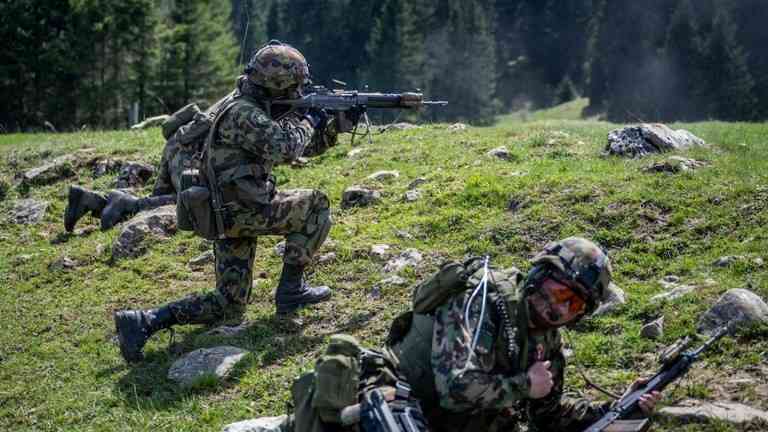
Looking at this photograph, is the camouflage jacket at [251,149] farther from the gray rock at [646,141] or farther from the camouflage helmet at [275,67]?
the gray rock at [646,141]

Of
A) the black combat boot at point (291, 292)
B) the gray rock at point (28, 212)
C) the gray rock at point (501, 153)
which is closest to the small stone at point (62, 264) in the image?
the gray rock at point (28, 212)

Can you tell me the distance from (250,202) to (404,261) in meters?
1.98

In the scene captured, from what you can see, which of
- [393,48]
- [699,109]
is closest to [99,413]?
[699,109]

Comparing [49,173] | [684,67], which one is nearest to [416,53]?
[684,67]

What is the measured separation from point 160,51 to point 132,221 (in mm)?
38250

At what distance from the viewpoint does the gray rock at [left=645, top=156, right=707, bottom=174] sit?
10.4m

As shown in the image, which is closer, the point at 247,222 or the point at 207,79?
the point at 247,222

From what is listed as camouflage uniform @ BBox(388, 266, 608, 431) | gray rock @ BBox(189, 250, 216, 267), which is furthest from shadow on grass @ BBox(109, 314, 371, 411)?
camouflage uniform @ BBox(388, 266, 608, 431)

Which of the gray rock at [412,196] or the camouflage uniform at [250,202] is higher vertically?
the camouflage uniform at [250,202]

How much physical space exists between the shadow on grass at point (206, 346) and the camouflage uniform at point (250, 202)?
290mm

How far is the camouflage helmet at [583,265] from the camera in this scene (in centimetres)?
510

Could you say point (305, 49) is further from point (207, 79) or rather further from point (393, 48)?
point (207, 79)

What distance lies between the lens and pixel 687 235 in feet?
29.0

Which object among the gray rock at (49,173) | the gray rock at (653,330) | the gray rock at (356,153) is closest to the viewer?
the gray rock at (653,330)
